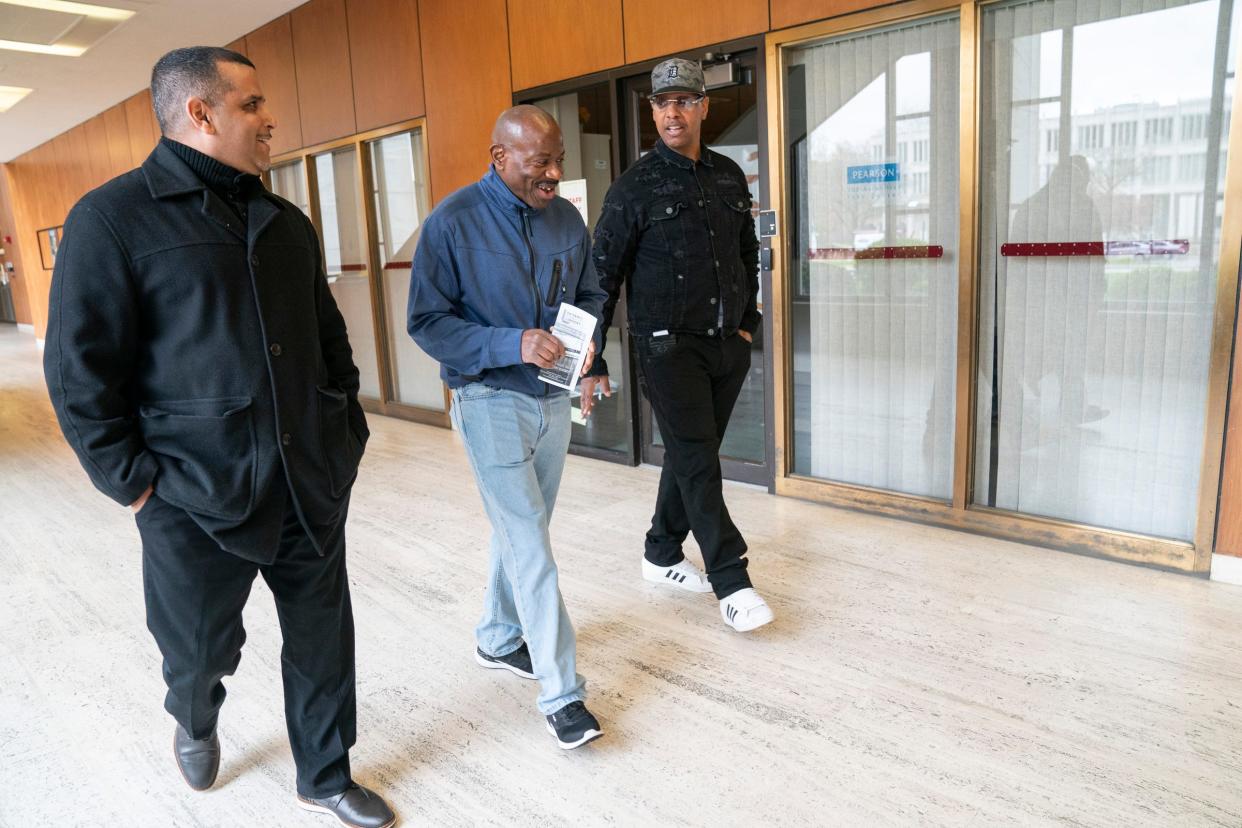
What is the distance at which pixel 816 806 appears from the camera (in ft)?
6.29

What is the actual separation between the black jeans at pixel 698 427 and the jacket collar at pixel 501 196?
78 cm

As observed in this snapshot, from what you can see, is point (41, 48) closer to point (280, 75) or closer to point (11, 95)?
point (280, 75)

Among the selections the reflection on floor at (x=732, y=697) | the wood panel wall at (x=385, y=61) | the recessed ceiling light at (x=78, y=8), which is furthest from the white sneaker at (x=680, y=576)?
the recessed ceiling light at (x=78, y=8)

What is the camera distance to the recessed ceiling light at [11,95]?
9.16 meters

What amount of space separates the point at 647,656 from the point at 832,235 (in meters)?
2.13

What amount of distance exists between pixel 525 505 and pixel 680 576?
3.89 feet

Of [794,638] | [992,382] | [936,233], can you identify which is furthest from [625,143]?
[794,638]

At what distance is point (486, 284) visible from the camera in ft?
6.79

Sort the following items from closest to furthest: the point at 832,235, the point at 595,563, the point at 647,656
→ 1. the point at 647,656
2. the point at 595,563
3. the point at 832,235

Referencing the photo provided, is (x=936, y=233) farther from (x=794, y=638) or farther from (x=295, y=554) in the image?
(x=295, y=554)

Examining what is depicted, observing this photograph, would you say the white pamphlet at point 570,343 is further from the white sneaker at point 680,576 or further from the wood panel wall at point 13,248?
the wood panel wall at point 13,248

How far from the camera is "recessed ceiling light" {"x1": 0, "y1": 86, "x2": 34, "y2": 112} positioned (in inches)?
361

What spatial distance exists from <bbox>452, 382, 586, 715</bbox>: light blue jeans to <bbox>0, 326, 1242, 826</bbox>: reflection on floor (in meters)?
0.24

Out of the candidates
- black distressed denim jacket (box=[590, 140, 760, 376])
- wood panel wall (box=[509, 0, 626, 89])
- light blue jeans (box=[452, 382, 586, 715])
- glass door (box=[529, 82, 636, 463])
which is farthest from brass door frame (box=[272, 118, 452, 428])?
light blue jeans (box=[452, 382, 586, 715])
